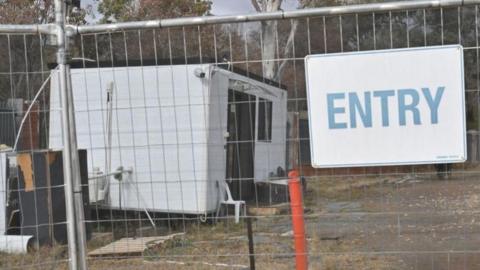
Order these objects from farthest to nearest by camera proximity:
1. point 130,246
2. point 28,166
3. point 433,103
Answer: point 28,166
point 130,246
point 433,103

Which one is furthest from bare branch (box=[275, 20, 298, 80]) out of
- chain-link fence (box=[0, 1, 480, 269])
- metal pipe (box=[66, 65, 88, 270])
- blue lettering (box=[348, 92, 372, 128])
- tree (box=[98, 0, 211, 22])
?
tree (box=[98, 0, 211, 22])

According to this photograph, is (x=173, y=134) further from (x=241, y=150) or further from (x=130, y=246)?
(x=130, y=246)

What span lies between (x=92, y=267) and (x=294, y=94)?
319cm

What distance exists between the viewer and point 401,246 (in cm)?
788

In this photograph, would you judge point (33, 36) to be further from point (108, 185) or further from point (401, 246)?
point (401, 246)

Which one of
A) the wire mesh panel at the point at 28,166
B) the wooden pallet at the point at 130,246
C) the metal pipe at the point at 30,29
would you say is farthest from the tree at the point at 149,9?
the metal pipe at the point at 30,29

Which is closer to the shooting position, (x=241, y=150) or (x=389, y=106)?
(x=389, y=106)

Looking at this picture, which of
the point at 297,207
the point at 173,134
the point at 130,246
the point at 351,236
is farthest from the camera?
the point at 351,236

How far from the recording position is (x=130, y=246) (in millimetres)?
6504

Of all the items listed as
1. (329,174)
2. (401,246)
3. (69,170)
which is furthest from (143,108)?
(401,246)

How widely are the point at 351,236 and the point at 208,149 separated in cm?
267

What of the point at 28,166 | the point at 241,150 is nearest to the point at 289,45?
the point at 241,150

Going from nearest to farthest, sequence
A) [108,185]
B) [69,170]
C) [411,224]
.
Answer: [69,170] → [108,185] → [411,224]

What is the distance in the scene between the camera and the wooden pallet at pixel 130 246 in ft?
20.4
